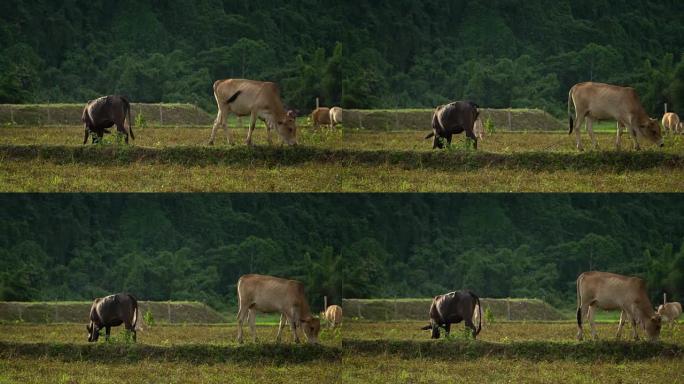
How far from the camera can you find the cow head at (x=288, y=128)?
72.8 feet

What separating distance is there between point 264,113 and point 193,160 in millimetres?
1283

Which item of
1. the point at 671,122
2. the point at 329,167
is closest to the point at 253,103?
the point at 329,167

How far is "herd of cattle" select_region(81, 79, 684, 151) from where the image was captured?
2205 centimetres

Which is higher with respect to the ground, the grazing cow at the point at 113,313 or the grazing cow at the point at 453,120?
the grazing cow at the point at 453,120

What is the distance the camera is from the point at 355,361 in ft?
68.5

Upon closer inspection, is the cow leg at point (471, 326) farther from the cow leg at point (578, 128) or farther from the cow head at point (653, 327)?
the cow leg at point (578, 128)

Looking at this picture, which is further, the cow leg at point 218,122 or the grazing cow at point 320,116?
the grazing cow at point 320,116

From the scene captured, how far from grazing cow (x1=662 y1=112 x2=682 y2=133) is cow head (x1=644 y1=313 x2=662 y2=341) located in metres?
5.22

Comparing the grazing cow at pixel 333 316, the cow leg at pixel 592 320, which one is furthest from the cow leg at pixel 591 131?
the grazing cow at pixel 333 316

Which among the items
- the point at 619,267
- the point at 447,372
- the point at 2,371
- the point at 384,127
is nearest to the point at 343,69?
the point at 384,127

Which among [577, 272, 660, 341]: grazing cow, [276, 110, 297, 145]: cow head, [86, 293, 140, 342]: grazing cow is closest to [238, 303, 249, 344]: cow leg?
[86, 293, 140, 342]: grazing cow

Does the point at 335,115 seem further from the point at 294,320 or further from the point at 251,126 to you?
the point at 294,320

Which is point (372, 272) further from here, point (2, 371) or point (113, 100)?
point (2, 371)

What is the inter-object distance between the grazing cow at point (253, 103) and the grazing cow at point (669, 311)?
658 centimetres
